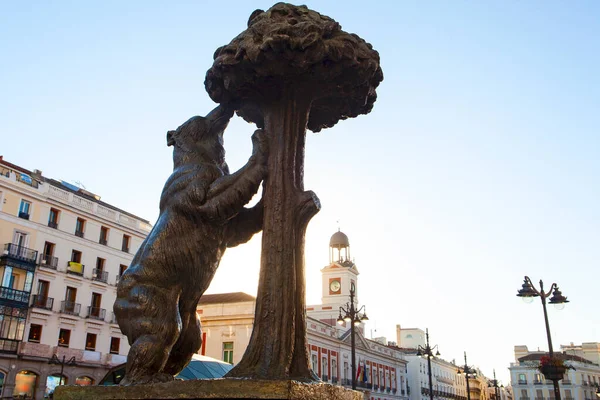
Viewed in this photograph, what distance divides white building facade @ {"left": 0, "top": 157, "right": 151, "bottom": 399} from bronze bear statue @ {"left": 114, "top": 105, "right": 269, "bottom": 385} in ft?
82.5

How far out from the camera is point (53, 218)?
29.5 meters

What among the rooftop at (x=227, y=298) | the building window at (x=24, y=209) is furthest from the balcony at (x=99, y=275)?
the rooftop at (x=227, y=298)

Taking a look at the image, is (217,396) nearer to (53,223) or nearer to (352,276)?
(53,223)

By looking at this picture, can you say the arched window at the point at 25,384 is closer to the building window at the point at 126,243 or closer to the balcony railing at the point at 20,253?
the balcony railing at the point at 20,253

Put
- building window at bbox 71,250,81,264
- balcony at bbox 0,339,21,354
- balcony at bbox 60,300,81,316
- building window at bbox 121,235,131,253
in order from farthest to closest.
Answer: building window at bbox 121,235,131,253
building window at bbox 71,250,81,264
balcony at bbox 60,300,81,316
balcony at bbox 0,339,21,354

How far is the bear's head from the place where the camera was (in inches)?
148

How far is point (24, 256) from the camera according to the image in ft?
88.9

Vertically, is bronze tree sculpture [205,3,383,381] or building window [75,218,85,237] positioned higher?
building window [75,218,85,237]

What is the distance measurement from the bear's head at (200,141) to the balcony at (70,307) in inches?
1079

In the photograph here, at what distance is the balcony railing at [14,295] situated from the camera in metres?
25.4

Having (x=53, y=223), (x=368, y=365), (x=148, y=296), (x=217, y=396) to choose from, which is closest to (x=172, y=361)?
(x=148, y=296)

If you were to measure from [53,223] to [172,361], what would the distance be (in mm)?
28404

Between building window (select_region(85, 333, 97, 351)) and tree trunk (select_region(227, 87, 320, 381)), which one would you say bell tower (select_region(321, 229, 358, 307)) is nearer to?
building window (select_region(85, 333, 97, 351))

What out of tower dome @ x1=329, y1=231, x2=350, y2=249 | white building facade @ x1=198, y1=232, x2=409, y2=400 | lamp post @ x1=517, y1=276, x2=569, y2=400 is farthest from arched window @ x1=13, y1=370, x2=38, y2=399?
tower dome @ x1=329, y1=231, x2=350, y2=249
